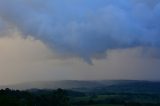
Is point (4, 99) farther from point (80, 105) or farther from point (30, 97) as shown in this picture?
point (80, 105)

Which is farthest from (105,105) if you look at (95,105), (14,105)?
(14,105)

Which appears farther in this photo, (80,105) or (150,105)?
(150,105)

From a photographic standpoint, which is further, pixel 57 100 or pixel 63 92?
pixel 63 92

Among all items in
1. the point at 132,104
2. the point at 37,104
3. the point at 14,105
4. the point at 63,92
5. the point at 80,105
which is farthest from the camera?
the point at 132,104

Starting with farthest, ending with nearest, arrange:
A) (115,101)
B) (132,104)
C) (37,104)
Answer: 1. (115,101)
2. (132,104)
3. (37,104)

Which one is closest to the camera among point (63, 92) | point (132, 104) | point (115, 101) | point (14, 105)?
point (14, 105)

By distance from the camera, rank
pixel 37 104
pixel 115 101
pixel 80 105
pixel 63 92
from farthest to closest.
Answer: pixel 115 101 → pixel 80 105 → pixel 63 92 → pixel 37 104

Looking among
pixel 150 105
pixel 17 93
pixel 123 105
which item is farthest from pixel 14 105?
pixel 150 105

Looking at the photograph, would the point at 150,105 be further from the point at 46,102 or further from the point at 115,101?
the point at 46,102
